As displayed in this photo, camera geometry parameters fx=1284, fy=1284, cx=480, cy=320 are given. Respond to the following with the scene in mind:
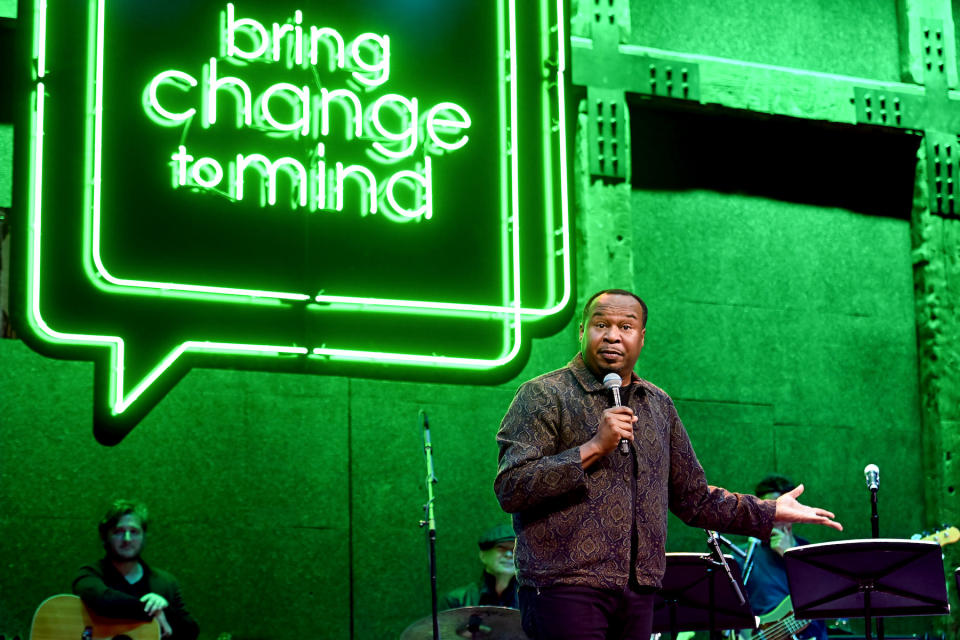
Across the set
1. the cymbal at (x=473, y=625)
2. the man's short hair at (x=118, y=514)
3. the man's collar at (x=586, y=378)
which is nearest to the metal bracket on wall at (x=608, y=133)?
the cymbal at (x=473, y=625)

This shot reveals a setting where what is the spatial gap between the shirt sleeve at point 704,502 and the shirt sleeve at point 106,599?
129 inches

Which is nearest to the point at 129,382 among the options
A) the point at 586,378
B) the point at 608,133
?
the point at 608,133

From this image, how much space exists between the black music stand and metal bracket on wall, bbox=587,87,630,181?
10.6ft

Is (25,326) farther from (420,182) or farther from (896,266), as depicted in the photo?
(896,266)

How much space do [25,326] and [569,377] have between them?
4.11 m

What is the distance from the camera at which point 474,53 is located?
8.20 metres

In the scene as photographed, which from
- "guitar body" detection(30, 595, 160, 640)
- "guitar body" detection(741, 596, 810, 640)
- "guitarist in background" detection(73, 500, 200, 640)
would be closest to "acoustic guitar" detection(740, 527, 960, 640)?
"guitar body" detection(741, 596, 810, 640)

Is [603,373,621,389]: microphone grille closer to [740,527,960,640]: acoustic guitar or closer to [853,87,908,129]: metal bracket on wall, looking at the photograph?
[740,527,960,640]: acoustic guitar

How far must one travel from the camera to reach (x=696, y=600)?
5.73 m

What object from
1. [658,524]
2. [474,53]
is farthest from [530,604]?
[474,53]

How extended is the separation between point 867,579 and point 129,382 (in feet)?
13.0

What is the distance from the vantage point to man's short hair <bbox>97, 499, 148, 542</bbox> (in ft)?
20.9

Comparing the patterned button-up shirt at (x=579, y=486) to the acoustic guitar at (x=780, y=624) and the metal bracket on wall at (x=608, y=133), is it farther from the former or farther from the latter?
the metal bracket on wall at (x=608, y=133)

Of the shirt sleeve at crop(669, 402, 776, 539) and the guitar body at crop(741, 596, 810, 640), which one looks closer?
the shirt sleeve at crop(669, 402, 776, 539)
